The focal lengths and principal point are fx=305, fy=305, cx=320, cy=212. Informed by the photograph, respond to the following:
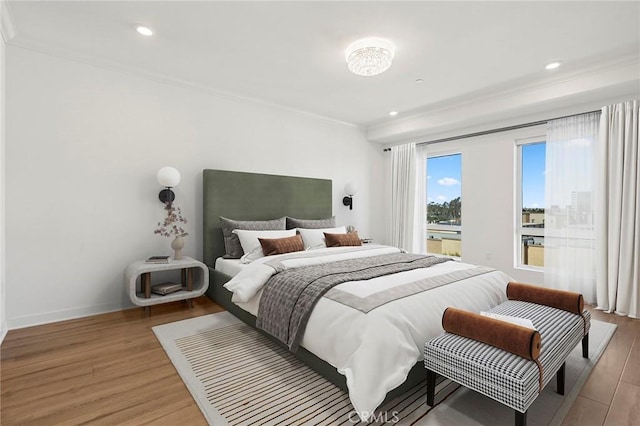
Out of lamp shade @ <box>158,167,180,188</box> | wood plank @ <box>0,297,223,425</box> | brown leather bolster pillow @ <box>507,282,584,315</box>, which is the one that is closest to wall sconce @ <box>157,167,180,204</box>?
lamp shade @ <box>158,167,180,188</box>

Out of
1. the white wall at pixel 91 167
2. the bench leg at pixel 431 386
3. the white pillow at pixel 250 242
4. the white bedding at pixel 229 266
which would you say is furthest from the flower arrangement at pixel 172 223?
the bench leg at pixel 431 386

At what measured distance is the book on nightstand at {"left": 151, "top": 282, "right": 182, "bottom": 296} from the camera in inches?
125

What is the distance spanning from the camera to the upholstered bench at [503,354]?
1414 mm

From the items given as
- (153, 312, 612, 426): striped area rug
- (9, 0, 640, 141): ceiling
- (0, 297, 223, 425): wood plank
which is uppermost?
(9, 0, 640, 141): ceiling

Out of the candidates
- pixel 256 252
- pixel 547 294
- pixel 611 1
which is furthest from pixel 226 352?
pixel 611 1

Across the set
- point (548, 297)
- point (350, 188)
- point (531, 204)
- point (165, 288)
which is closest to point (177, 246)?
point (165, 288)

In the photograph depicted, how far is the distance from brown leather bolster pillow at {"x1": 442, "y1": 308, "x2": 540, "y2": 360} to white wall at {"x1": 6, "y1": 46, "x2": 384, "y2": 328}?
307 cm

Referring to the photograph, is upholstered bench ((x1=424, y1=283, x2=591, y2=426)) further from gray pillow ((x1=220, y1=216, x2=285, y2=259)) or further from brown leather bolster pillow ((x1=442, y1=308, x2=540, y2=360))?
gray pillow ((x1=220, y1=216, x2=285, y2=259))

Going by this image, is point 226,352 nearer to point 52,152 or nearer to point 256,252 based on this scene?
point 256,252

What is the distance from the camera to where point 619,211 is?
329cm

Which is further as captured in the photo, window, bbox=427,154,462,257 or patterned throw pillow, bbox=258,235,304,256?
window, bbox=427,154,462,257

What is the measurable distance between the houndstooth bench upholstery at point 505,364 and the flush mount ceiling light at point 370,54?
2306 millimetres

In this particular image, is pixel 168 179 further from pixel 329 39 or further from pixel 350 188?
pixel 350 188

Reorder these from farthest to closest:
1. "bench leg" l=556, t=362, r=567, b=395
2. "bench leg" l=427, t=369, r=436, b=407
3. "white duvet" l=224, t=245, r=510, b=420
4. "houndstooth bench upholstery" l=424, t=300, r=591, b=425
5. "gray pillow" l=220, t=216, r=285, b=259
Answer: "gray pillow" l=220, t=216, r=285, b=259 → "bench leg" l=556, t=362, r=567, b=395 → "bench leg" l=427, t=369, r=436, b=407 → "white duvet" l=224, t=245, r=510, b=420 → "houndstooth bench upholstery" l=424, t=300, r=591, b=425
